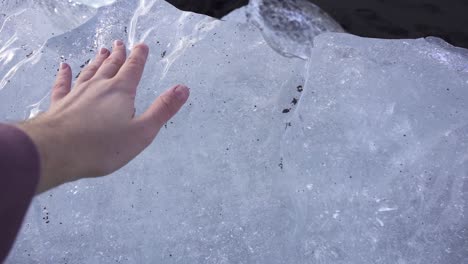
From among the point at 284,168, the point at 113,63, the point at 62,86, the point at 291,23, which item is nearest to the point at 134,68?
the point at 113,63

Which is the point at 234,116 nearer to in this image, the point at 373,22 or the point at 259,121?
the point at 259,121

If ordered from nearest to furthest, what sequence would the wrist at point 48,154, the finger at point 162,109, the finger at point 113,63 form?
1. the wrist at point 48,154
2. the finger at point 162,109
3. the finger at point 113,63

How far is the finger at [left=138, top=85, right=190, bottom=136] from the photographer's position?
51.9 inches

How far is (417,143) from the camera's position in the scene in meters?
1.63

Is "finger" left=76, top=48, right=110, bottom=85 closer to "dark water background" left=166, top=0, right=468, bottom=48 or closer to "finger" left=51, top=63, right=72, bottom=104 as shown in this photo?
"finger" left=51, top=63, right=72, bottom=104

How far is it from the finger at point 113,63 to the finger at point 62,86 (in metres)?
0.14

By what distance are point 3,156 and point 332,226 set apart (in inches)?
42.2

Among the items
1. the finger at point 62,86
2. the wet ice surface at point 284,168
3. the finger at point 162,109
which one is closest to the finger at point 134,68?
the finger at point 162,109

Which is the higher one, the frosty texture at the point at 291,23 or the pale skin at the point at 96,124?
the pale skin at the point at 96,124

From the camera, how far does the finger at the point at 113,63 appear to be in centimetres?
142

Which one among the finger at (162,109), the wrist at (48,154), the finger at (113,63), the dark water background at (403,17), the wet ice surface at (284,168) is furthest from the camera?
the dark water background at (403,17)

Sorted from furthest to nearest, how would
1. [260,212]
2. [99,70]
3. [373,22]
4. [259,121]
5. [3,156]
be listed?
[373,22]
[259,121]
[260,212]
[99,70]
[3,156]

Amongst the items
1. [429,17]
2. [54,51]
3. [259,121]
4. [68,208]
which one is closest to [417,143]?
[259,121]

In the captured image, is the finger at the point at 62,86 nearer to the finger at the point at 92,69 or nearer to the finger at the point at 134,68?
the finger at the point at 92,69
